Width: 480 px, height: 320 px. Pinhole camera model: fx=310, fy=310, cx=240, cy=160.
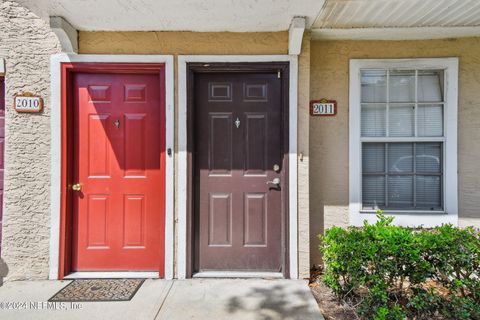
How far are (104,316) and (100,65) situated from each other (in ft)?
8.38

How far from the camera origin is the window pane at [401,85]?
12.3 ft

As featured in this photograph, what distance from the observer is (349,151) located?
368cm

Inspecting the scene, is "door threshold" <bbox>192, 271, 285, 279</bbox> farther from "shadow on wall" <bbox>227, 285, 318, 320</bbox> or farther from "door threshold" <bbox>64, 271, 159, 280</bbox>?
"door threshold" <bbox>64, 271, 159, 280</bbox>

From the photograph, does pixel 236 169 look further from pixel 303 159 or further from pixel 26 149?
pixel 26 149

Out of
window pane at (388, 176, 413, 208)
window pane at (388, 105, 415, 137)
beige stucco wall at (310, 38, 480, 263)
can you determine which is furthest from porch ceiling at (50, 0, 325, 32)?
window pane at (388, 176, 413, 208)

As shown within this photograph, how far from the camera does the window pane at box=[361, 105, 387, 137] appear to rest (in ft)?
12.3

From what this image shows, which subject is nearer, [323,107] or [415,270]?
[415,270]

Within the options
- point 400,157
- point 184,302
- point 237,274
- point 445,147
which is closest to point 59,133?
point 184,302

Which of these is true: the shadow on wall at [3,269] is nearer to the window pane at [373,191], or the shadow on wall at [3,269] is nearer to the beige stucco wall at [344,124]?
the beige stucco wall at [344,124]

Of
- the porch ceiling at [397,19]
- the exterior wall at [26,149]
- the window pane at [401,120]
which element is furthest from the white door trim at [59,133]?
the window pane at [401,120]

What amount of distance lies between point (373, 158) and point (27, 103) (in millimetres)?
4014

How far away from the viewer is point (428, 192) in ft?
12.3

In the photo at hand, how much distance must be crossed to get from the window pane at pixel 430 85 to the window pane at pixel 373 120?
481 mm

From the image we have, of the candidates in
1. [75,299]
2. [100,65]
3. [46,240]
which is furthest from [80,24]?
[75,299]
